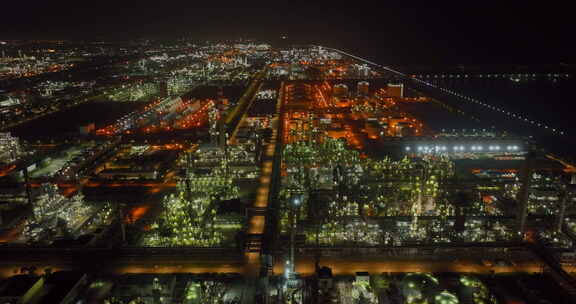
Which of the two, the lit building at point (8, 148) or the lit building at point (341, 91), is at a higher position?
the lit building at point (341, 91)

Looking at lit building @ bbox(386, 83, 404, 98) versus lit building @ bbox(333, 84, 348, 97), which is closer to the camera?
lit building @ bbox(386, 83, 404, 98)

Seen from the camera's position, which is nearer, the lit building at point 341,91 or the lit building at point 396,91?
the lit building at point 396,91

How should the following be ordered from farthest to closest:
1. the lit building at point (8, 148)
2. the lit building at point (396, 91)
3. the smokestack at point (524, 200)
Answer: the lit building at point (396, 91), the lit building at point (8, 148), the smokestack at point (524, 200)

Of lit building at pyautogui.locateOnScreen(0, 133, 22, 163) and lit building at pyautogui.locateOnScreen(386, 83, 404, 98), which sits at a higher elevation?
lit building at pyautogui.locateOnScreen(386, 83, 404, 98)

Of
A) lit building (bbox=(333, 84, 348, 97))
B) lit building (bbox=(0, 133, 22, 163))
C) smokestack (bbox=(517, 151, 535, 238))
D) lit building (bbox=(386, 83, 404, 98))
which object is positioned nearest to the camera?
smokestack (bbox=(517, 151, 535, 238))

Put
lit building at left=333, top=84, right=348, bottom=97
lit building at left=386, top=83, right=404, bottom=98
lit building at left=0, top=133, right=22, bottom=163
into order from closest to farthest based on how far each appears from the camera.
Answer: lit building at left=0, top=133, right=22, bottom=163
lit building at left=386, top=83, right=404, bottom=98
lit building at left=333, top=84, right=348, bottom=97

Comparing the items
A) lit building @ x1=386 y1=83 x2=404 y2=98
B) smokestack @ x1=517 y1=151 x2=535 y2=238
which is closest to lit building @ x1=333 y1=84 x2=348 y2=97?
lit building @ x1=386 y1=83 x2=404 y2=98

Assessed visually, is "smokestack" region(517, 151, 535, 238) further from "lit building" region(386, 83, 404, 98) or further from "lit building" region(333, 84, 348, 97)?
"lit building" region(333, 84, 348, 97)

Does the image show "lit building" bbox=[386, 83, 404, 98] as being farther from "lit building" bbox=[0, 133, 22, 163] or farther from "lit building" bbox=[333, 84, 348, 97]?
"lit building" bbox=[0, 133, 22, 163]

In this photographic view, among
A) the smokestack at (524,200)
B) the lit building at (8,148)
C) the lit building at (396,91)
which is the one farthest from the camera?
the lit building at (396,91)

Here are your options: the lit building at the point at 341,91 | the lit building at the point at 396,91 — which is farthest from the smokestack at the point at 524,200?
the lit building at the point at 341,91

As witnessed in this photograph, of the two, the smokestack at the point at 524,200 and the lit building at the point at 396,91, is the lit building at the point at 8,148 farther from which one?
the lit building at the point at 396,91
